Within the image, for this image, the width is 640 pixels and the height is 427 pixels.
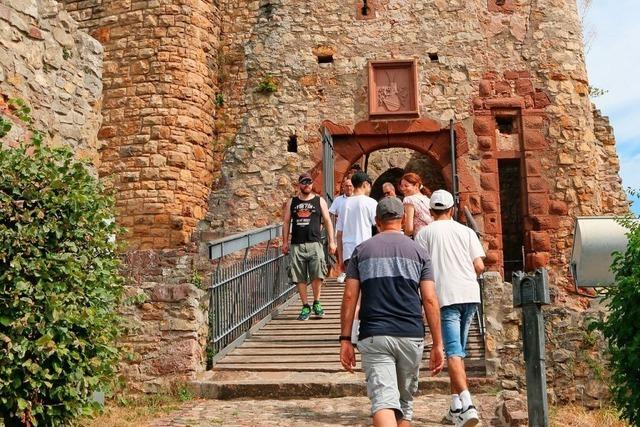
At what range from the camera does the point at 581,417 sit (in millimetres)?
5598

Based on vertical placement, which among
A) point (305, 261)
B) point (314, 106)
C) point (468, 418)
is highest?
point (314, 106)

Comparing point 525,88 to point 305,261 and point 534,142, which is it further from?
point 305,261

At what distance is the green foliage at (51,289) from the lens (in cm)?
462

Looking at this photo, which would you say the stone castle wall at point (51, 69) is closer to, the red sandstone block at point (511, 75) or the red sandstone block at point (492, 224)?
the red sandstone block at point (492, 224)

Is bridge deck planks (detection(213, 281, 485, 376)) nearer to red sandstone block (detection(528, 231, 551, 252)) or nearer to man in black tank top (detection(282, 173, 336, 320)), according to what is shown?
man in black tank top (detection(282, 173, 336, 320))

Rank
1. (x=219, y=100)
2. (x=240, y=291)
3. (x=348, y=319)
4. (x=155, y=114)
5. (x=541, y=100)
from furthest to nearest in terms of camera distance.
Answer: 1. (x=219, y=100)
2. (x=541, y=100)
3. (x=155, y=114)
4. (x=240, y=291)
5. (x=348, y=319)

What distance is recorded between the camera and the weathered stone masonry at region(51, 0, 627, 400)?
43.0ft

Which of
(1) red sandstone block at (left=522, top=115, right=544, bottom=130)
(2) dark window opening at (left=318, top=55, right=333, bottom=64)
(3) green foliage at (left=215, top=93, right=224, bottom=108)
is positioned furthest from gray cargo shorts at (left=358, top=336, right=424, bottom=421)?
(3) green foliage at (left=215, top=93, right=224, bottom=108)

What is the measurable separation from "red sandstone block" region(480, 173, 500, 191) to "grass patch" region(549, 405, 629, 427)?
25.7 feet

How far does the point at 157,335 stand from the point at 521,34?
9.40 m

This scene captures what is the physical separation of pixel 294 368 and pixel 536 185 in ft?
24.6

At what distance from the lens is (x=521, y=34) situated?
13938 millimetres

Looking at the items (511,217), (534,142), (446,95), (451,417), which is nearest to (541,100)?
(534,142)

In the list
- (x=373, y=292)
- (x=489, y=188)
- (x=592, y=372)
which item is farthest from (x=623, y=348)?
(x=489, y=188)
